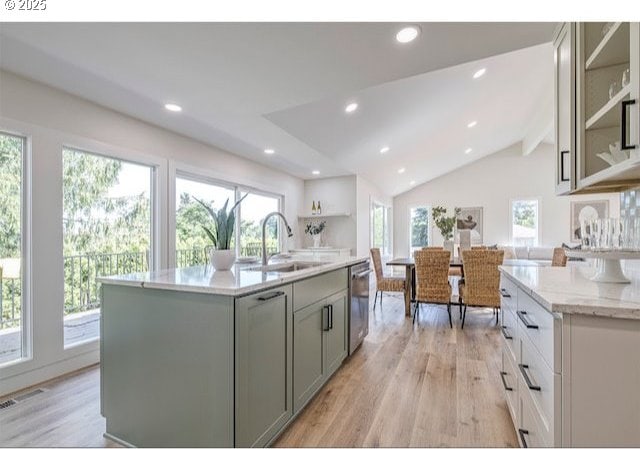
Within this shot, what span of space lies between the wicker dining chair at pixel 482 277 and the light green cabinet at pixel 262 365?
118 inches

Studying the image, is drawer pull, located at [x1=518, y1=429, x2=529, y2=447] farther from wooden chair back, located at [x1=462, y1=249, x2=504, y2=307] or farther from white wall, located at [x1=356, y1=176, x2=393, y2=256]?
white wall, located at [x1=356, y1=176, x2=393, y2=256]

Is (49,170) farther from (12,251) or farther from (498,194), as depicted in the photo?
(498,194)

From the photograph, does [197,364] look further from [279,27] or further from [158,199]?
[158,199]

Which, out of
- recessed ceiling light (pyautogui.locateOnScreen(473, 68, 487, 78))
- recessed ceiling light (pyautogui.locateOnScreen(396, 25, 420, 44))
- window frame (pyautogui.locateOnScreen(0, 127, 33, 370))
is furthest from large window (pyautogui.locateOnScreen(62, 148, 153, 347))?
recessed ceiling light (pyautogui.locateOnScreen(473, 68, 487, 78))

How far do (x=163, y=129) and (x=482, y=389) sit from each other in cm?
399

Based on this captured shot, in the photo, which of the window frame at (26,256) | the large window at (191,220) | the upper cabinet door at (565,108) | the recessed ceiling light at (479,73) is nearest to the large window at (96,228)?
the window frame at (26,256)

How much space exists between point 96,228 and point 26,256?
67cm

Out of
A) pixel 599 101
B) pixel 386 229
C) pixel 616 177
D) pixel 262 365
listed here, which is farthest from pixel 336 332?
pixel 386 229

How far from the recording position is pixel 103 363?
1.79 metres

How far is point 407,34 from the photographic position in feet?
6.50

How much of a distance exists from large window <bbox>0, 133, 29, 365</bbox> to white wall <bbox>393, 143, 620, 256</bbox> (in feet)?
29.4

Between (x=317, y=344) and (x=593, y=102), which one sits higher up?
(x=593, y=102)

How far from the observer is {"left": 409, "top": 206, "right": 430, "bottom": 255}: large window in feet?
32.3

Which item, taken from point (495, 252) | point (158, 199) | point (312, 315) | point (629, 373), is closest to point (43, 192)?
point (158, 199)
